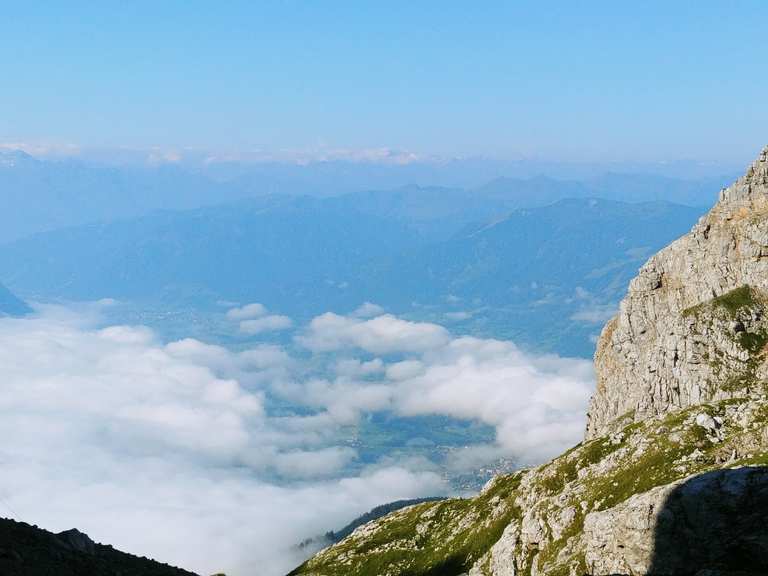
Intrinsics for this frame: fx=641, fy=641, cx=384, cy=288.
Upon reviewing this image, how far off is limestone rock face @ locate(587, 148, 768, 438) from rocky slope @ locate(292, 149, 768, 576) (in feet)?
0.96

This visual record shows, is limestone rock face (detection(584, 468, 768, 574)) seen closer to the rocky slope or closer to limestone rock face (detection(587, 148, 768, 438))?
the rocky slope

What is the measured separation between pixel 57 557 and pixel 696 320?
404ft

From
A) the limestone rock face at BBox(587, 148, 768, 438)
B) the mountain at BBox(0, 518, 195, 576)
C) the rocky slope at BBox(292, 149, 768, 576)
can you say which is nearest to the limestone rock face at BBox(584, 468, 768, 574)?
the rocky slope at BBox(292, 149, 768, 576)

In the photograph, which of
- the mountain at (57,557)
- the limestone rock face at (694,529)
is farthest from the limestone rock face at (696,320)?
the mountain at (57,557)

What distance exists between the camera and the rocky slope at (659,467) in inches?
1987

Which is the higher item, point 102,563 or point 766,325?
point 766,325

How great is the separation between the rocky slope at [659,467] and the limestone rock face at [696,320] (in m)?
0.29

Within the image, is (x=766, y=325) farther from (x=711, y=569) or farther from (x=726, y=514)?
(x=711, y=569)

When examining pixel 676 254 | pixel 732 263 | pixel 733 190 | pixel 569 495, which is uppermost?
pixel 733 190

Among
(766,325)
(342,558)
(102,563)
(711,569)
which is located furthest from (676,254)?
(102,563)

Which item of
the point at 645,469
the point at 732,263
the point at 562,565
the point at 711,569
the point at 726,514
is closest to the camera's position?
the point at 711,569

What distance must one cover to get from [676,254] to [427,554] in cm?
9419

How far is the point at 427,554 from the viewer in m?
112

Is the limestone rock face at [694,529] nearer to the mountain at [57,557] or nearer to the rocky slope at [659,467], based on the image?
the rocky slope at [659,467]
